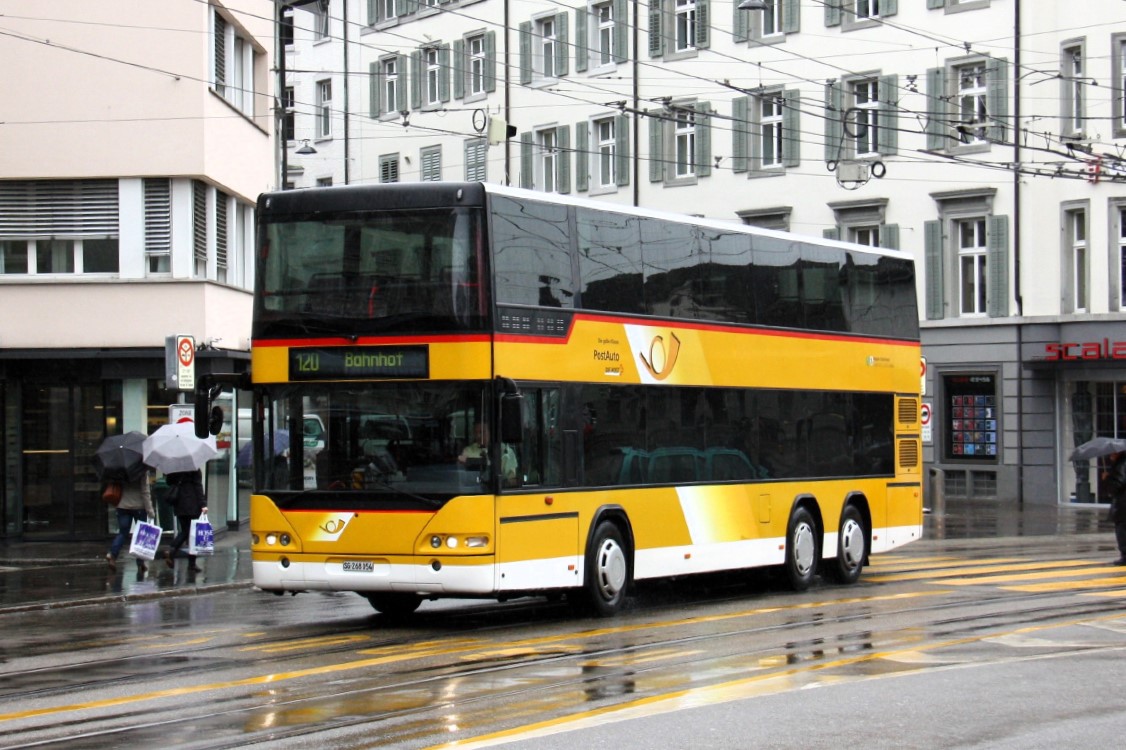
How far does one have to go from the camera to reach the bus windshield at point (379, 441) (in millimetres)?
15133

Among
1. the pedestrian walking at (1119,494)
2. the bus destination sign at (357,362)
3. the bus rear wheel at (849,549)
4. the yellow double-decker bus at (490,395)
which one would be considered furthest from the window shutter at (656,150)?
the bus destination sign at (357,362)

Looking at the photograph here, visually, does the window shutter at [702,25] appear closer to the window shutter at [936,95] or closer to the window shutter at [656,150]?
the window shutter at [656,150]

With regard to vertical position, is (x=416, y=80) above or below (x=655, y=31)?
above

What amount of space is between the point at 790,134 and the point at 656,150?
15.1 ft

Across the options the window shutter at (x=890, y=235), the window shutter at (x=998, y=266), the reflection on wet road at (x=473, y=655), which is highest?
the window shutter at (x=890, y=235)

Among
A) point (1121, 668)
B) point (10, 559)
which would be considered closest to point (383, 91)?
point (10, 559)

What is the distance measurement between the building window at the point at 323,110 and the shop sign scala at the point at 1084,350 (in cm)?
3092

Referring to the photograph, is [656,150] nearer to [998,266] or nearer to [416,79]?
[998,266]

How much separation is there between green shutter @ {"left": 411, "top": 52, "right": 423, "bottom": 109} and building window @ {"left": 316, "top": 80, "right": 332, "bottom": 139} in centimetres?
547

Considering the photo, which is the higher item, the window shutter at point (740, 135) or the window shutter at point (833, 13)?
the window shutter at point (833, 13)

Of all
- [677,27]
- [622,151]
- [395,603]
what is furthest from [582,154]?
[395,603]

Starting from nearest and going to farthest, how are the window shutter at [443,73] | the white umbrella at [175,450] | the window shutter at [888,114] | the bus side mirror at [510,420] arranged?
the bus side mirror at [510,420] → the white umbrella at [175,450] → the window shutter at [888,114] → the window shutter at [443,73]

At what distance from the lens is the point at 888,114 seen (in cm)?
4422

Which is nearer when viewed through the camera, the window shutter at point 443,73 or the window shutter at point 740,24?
the window shutter at point 740,24
